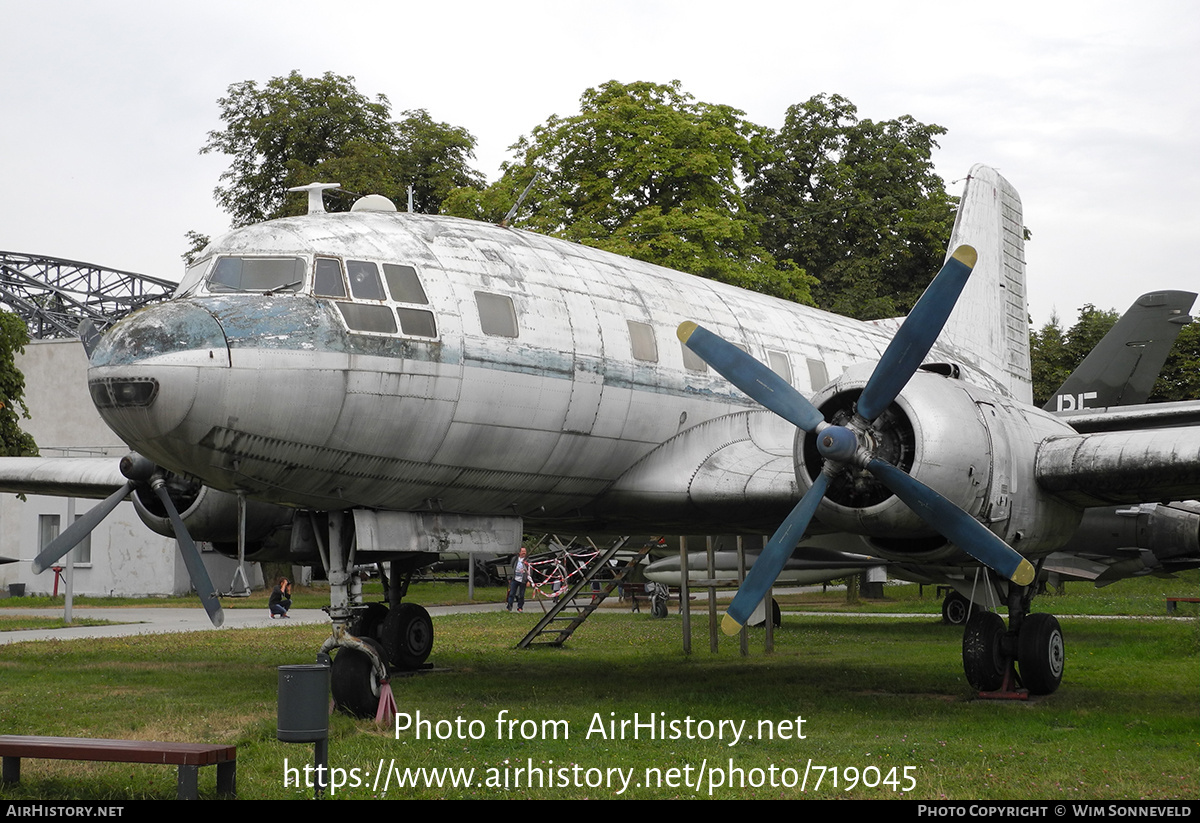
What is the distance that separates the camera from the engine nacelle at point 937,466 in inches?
413

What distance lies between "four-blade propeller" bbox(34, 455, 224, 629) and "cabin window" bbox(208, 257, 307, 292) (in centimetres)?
275

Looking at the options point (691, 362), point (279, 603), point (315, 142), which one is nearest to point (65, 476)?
point (691, 362)

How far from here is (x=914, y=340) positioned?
34.1ft

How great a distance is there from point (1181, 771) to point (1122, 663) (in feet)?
29.6

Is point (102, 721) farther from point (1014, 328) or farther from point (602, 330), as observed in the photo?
point (1014, 328)

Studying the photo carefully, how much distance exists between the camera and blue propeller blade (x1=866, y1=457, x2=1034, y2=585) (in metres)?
10.2

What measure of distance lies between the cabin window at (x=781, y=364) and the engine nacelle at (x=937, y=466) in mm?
3023

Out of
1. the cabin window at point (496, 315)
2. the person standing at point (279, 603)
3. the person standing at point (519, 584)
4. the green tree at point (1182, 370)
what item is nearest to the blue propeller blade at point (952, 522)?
the cabin window at point (496, 315)

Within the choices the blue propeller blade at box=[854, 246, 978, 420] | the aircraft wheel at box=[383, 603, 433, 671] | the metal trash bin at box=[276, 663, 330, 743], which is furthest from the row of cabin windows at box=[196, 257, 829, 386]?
the aircraft wheel at box=[383, 603, 433, 671]

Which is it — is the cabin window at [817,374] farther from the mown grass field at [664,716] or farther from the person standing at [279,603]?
the person standing at [279,603]

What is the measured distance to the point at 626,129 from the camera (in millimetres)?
33062

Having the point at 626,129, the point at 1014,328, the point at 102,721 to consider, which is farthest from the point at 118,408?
the point at 626,129

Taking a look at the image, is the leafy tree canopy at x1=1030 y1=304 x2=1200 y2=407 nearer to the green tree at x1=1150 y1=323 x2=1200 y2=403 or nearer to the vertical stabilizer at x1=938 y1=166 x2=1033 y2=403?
the green tree at x1=1150 y1=323 x2=1200 y2=403

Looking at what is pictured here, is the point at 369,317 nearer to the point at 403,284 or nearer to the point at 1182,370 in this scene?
the point at 403,284
